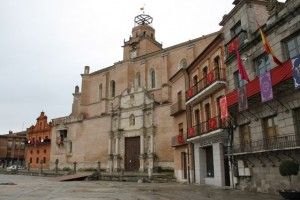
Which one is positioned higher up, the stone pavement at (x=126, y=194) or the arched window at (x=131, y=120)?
the arched window at (x=131, y=120)

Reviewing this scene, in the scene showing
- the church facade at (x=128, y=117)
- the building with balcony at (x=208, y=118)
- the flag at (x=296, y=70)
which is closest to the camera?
the flag at (x=296, y=70)

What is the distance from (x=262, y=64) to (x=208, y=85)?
16.4 feet

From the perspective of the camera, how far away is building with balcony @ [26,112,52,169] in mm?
Result: 56125

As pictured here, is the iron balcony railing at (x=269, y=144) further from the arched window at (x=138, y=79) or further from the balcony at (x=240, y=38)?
the arched window at (x=138, y=79)

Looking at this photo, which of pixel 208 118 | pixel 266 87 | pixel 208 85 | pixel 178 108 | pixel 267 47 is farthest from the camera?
pixel 178 108

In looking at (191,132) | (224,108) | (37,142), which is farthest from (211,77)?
(37,142)

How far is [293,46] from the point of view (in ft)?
45.0

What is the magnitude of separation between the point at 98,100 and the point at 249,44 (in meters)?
37.9

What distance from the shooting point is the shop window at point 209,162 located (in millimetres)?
22148

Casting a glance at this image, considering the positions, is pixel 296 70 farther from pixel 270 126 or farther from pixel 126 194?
pixel 126 194

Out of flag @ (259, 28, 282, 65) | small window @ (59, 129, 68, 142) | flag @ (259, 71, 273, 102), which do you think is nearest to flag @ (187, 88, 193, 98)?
flag @ (259, 28, 282, 65)

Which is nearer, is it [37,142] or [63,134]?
[63,134]

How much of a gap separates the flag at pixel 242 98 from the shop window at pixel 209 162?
7141 mm

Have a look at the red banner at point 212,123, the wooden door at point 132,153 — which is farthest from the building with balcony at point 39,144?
the red banner at point 212,123
